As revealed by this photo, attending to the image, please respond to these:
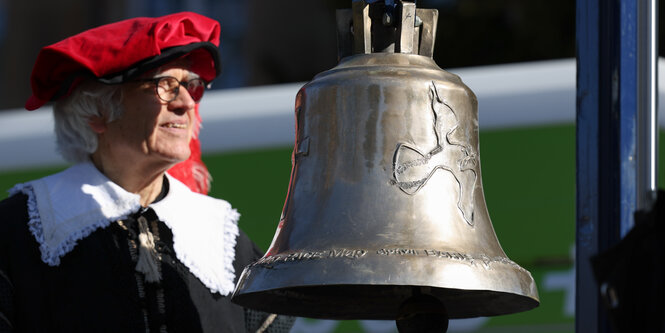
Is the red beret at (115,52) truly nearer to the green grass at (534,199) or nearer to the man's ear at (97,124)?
the man's ear at (97,124)

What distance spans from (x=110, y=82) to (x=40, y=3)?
288 inches

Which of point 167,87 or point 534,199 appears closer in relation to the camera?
point 167,87

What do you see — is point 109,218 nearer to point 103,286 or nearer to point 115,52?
point 103,286

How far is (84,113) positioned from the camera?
3.38m

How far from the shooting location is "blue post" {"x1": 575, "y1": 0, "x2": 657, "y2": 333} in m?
2.37

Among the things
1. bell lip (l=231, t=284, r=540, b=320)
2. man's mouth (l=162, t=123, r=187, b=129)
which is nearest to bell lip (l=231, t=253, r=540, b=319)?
bell lip (l=231, t=284, r=540, b=320)

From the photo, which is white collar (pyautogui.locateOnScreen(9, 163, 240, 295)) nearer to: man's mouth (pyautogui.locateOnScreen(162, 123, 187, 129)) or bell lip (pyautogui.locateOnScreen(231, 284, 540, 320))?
man's mouth (pyautogui.locateOnScreen(162, 123, 187, 129))

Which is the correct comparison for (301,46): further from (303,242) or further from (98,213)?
(303,242)

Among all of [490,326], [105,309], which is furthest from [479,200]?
[490,326]

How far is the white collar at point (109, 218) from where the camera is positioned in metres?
3.20

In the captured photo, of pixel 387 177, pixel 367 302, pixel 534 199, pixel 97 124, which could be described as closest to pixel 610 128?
pixel 387 177

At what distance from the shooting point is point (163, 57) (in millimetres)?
3289

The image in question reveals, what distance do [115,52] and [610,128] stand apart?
1436 millimetres

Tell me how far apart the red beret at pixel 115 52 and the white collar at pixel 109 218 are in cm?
25
